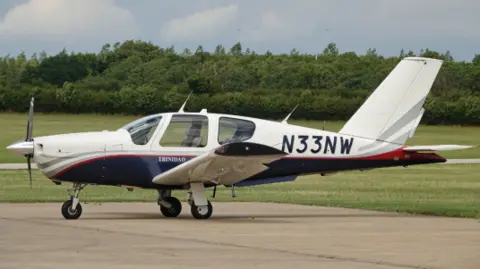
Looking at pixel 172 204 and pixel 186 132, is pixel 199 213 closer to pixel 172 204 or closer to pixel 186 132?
pixel 172 204

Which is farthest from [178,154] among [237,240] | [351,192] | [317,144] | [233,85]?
[233,85]

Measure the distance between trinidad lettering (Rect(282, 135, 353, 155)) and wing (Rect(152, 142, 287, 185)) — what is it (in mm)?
729

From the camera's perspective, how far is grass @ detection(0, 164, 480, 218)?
2345 centimetres

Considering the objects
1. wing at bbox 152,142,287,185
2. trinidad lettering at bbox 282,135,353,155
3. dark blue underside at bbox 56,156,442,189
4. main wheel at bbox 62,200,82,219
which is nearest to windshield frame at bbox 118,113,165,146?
dark blue underside at bbox 56,156,442,189

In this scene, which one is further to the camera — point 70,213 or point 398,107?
point 398,107

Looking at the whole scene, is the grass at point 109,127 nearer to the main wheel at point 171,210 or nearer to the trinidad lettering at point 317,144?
the main wheel at point 171,210

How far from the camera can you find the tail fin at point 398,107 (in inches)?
815

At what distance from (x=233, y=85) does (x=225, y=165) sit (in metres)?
33.7

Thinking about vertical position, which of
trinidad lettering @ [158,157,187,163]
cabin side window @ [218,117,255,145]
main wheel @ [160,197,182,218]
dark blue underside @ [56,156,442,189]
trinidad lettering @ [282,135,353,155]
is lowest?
main wheel @ [160,197,182,218]

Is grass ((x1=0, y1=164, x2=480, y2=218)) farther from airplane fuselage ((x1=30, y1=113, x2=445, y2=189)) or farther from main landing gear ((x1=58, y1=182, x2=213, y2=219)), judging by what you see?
main landing gear ((x1=58, y1=182, x2=213, y2=219))

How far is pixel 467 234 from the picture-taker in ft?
54.5

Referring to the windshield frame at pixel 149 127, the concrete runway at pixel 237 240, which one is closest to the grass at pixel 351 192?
the concrete runway at pixel 237 240

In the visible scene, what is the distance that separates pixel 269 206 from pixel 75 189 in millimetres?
5402

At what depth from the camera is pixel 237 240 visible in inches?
615
